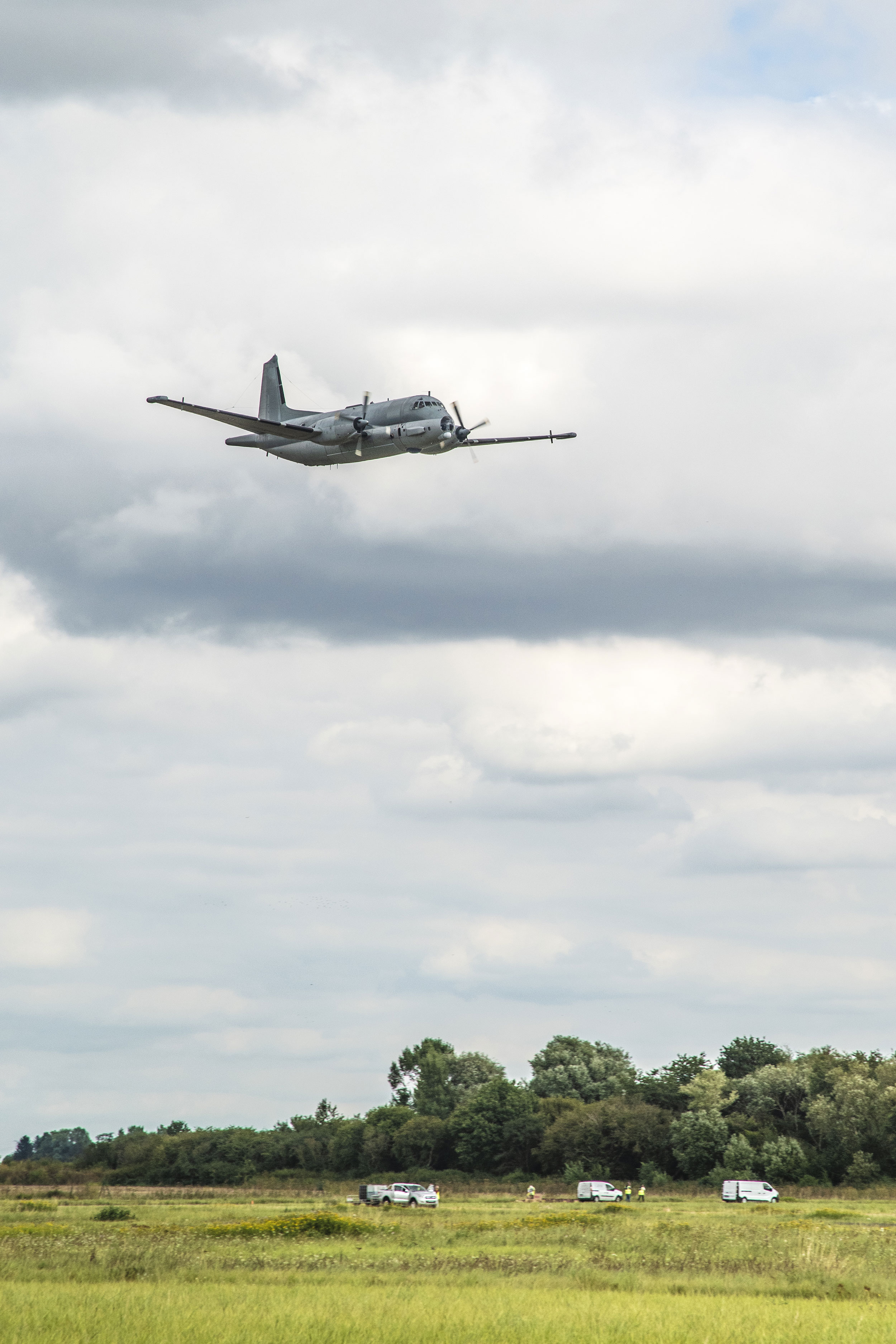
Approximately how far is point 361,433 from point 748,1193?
5160cm

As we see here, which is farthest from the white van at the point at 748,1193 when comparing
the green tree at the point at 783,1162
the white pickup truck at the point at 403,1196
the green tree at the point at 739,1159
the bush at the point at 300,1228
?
the bush at the point at 300,1228

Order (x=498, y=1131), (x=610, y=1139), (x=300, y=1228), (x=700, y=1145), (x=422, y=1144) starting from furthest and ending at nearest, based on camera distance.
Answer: (x=422, y=1144), (x=498, y=1131), (x=610, y=1139), (x=700, y=1145), (x=300, y=1228)

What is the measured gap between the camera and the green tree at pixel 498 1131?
400 ft

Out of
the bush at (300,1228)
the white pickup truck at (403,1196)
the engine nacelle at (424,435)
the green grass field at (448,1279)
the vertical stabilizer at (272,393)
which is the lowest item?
the white pickup truck at (403,1196)

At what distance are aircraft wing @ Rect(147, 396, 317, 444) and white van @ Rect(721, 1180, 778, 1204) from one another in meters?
51.3

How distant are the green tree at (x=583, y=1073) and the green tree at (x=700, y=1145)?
32.0 metres

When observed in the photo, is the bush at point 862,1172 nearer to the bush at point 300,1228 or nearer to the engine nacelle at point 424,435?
the bush at point 300,1228

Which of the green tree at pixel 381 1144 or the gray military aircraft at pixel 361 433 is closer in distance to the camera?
the gray military aircraft at pixel 361 433

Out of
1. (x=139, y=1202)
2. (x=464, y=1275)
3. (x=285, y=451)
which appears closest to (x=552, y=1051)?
(x=139, y=1202)

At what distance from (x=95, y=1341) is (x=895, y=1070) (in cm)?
9646

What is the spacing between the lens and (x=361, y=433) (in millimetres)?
58188

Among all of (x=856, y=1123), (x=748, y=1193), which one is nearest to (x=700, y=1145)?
(x=856, y=1123)

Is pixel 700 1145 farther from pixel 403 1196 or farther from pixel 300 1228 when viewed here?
pixel 300 1228

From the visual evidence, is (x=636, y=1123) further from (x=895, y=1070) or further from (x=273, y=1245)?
(x=273, y=1245)
